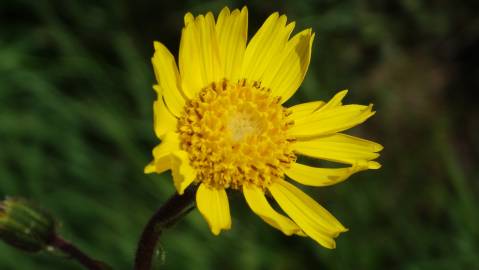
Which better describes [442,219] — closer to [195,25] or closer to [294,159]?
[294,159]

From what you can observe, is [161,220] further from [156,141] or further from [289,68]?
[156,141]

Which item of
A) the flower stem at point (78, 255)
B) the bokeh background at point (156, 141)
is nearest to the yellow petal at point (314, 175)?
the flower stem at point (78, 255)

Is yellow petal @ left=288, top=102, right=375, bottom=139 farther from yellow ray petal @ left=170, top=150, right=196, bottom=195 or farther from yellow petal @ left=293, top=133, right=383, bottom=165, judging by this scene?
yellow ray petal @ left=170, top=150, right=196, bottom=195

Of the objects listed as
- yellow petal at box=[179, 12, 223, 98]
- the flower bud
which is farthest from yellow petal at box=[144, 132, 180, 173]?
the flower bud

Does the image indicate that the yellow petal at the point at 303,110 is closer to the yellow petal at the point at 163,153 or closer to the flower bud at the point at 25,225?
the yellow petal at the point at 163,153

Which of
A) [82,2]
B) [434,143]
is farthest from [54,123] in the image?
[434,143]

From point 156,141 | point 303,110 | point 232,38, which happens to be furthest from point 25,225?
point 156,141
